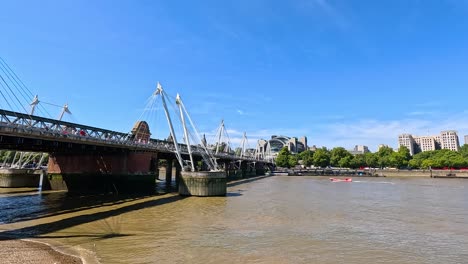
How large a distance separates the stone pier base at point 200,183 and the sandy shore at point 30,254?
30635mm

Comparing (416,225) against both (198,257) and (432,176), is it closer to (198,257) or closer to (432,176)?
(198,257)

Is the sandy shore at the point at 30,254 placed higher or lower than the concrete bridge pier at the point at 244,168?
lower

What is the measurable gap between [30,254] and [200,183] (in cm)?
3326

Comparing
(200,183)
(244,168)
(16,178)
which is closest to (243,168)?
(244,168)

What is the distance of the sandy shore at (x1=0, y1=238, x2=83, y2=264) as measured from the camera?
1623 centimetres

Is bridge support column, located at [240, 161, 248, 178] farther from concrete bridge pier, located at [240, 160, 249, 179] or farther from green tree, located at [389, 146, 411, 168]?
green tree, located at [389, 146, 411, 168]

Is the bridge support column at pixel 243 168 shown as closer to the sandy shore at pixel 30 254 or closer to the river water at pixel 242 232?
the river water at pixel 242 232

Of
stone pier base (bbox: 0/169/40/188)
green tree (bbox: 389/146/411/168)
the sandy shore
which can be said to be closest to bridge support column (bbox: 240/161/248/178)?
stone pier base (bbox: 0/169/40/188)

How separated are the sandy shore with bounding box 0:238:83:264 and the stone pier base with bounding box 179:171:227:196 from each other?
101ft

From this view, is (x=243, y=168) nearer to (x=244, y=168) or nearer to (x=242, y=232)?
(x=244, y=168)

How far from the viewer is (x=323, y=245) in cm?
2116

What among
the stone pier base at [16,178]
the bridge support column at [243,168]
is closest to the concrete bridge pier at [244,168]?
the bridge support column at [243,168]

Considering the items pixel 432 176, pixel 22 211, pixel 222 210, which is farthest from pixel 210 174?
pixel 432 176

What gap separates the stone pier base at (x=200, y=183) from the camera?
5009cm
